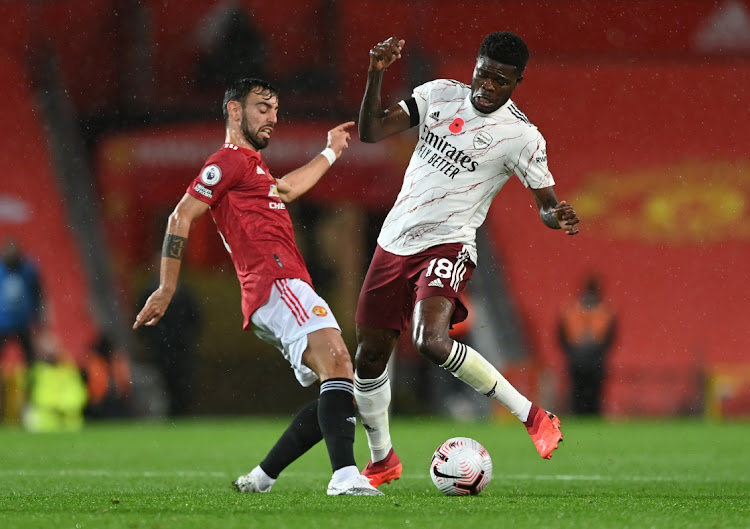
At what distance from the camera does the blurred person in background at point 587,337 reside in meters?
15.1

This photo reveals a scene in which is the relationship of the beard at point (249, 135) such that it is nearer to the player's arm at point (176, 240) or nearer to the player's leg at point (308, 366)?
the player's arm at point (176, 240)

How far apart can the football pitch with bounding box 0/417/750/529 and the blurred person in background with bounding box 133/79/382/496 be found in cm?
22

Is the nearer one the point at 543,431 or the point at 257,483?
the point at 543,431

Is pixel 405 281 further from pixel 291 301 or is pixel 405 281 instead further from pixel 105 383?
pixel 105 383

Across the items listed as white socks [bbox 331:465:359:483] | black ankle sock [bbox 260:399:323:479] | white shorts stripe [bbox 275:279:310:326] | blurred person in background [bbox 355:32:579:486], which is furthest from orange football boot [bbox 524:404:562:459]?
white shorts stripe [bbox 275:279:310:326]

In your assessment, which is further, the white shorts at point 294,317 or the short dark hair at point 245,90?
the short dark hair at point 245,90

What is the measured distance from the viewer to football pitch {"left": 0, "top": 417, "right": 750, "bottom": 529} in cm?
493

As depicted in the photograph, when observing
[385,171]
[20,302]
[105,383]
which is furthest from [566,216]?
[385,171]

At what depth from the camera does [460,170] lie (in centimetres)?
645

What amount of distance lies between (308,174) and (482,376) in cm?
149

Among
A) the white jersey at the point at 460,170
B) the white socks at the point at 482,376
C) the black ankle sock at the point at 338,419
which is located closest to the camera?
the black ankle sock at the point at 338,419

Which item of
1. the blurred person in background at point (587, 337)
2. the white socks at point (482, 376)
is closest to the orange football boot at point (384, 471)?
the white socks at point (482, 376)

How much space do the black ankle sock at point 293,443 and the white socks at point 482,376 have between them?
0.69 m

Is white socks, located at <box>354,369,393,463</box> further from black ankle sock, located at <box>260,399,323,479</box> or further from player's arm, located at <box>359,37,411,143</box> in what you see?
player's arm, located at <box>359,37,411,143</box>
